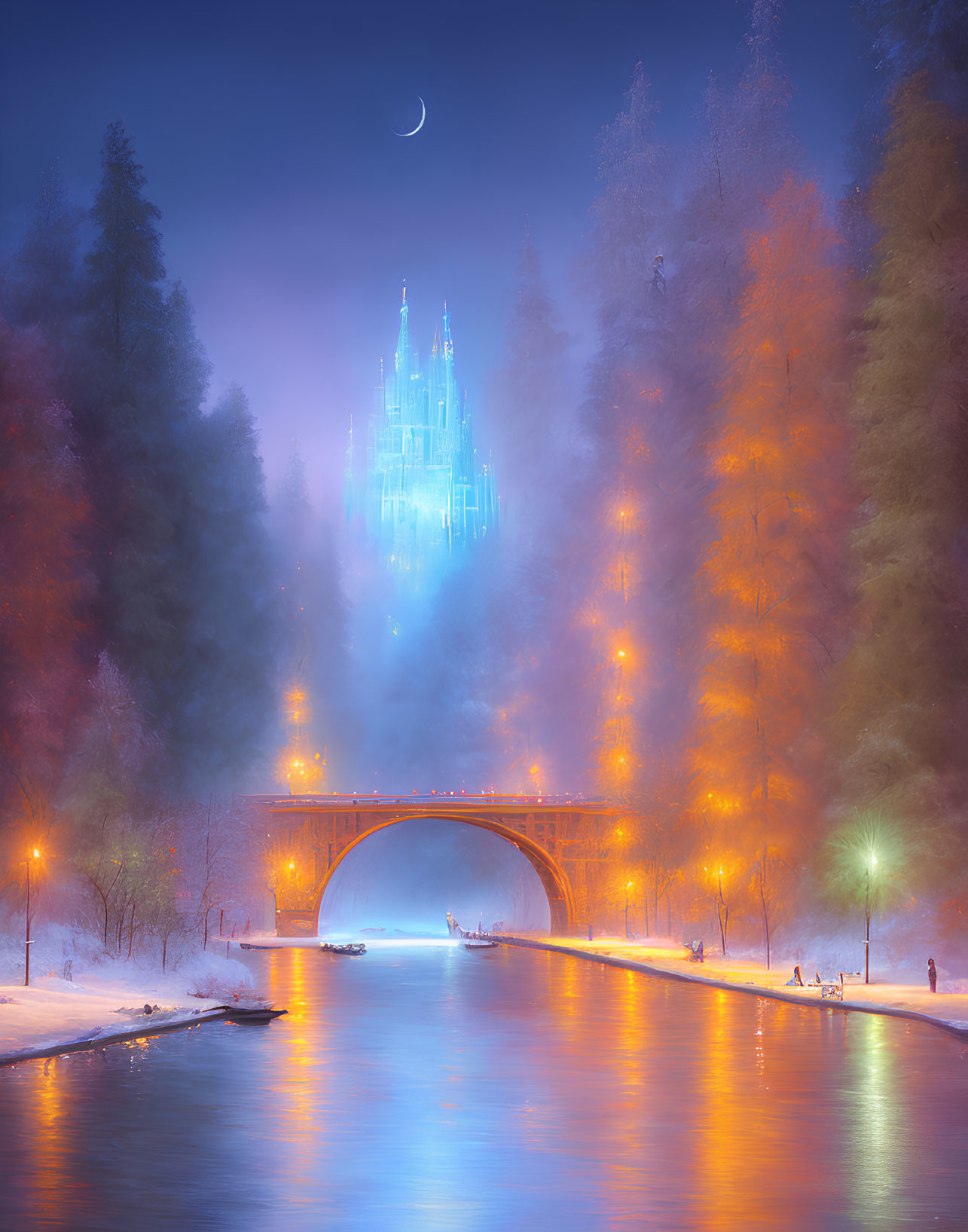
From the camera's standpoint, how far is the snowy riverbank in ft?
146

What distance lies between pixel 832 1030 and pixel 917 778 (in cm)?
1319

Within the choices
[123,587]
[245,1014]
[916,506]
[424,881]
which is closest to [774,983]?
[916,506]

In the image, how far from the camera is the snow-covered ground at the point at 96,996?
3675cm

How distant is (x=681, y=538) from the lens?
8662cm

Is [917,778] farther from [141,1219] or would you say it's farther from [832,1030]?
[141,1219]

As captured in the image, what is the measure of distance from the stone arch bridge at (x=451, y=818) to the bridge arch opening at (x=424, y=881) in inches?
1966

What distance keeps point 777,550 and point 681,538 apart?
2002 centimetres

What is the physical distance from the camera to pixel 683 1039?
41.6 metres

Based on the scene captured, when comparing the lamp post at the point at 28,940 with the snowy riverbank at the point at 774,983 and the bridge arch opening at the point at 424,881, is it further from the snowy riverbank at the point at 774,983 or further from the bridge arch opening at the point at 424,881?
the bridge arch opening at the point at 424,881

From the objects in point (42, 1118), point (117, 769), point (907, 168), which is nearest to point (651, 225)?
point (907, 168)

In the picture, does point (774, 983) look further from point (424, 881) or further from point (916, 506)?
point (424, 881)

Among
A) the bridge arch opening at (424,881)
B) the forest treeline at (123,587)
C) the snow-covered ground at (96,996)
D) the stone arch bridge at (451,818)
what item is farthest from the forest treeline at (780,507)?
the bridge arch opening at (424,881)

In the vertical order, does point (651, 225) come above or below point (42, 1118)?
above

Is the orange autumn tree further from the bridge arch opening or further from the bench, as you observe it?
the bridge arch opening
